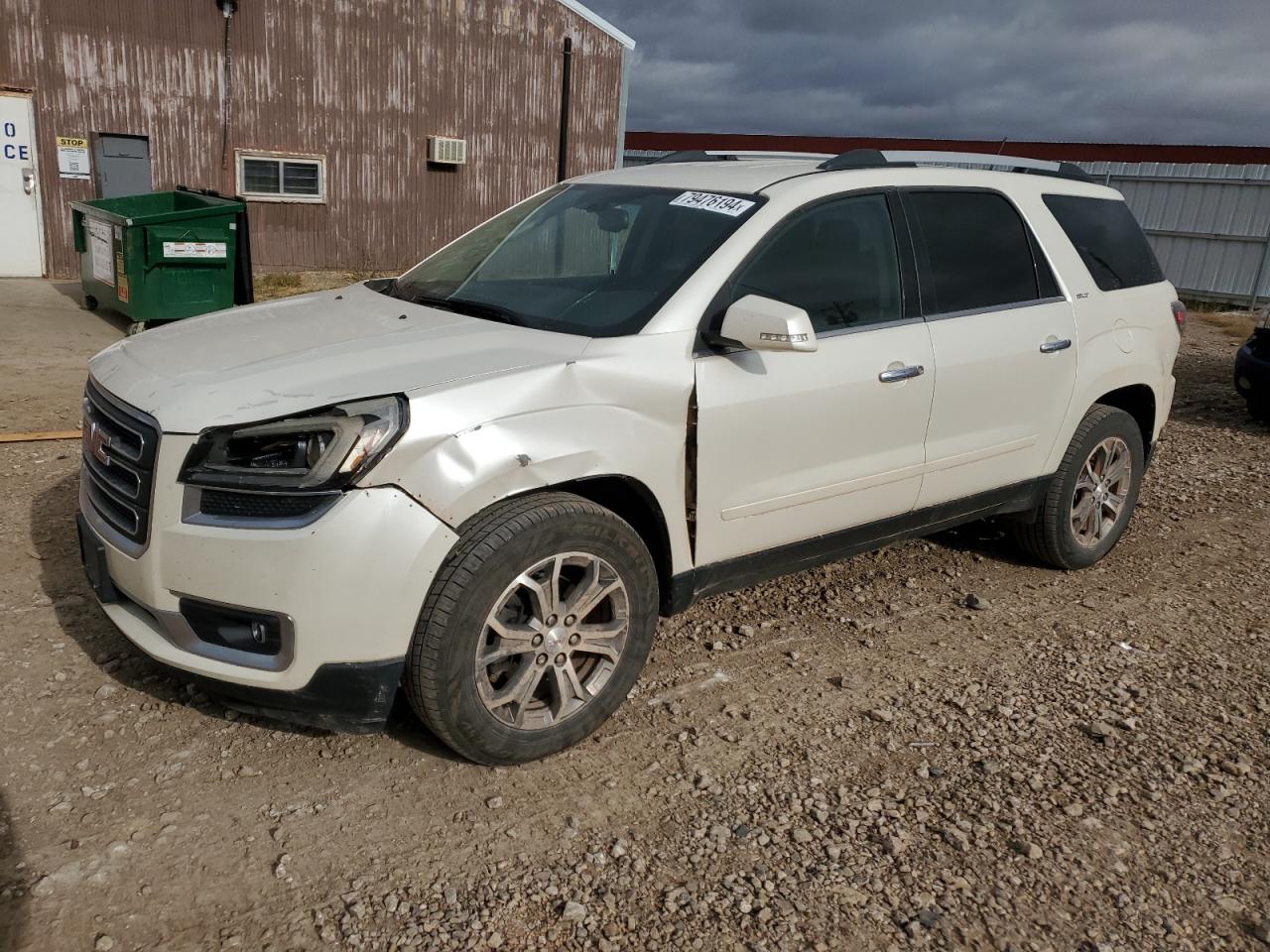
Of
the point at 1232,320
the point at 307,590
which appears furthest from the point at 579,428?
the point at 1232,320

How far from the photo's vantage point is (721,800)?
10.2 ft

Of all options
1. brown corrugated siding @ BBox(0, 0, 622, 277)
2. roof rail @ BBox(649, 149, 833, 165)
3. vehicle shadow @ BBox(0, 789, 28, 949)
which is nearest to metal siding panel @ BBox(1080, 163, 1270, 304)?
brown corrugated siding @ BBox(0, 0, 622, 277)

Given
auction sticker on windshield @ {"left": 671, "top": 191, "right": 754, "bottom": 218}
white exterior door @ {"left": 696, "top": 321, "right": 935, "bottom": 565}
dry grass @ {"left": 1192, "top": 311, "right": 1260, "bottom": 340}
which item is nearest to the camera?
white exterior door @ {"left": 696, "top": 321, "right": 935, "bottom": 565}

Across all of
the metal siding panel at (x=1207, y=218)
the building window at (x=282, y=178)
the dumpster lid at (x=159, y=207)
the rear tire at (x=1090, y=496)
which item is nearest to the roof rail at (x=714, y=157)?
the rear tire at (x=1090, y=496)

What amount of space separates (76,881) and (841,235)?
126 inches

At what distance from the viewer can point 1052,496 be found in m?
4.81

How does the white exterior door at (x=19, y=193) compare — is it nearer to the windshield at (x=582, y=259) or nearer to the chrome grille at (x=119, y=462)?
the windshield at (x=582, y=259)

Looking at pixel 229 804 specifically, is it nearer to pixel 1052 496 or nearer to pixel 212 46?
pixel 1052 496

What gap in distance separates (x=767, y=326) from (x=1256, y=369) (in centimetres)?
690

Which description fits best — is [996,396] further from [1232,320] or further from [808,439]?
[1232,320]

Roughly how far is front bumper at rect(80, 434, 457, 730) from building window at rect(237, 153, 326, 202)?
13.3 metres

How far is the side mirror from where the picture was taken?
125 inches

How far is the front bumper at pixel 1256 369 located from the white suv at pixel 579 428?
442 centimetres

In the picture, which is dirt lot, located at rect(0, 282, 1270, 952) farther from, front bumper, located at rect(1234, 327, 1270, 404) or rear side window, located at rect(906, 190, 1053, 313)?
front bumper, located at rect(1234, 327, 1270, 404)
